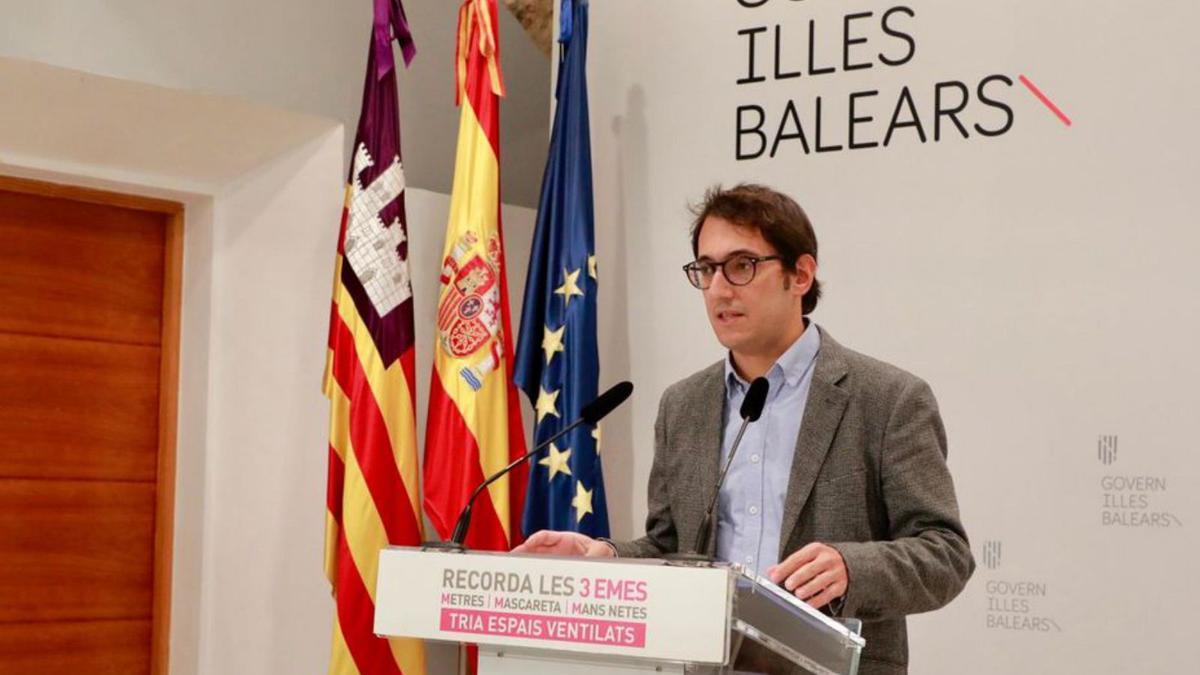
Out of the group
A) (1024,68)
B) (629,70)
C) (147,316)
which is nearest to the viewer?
(1024,68)

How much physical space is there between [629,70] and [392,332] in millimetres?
1058

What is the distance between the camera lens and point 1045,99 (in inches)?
141

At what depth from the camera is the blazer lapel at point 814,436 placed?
7.57ft

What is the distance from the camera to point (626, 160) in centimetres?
438

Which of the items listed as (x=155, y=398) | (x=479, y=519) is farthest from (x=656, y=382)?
(x=155, y=398)

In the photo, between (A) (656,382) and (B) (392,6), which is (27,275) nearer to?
(B) (392,6)

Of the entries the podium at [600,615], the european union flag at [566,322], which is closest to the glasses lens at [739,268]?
the podium at [600,615]

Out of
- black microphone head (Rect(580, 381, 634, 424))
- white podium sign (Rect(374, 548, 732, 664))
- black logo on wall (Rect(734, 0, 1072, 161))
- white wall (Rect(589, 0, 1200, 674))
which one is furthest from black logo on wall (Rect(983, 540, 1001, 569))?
white podium sign (Rect(374, 548, 732, 664))

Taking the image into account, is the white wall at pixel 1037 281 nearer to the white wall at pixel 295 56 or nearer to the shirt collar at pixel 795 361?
the white wall at pixel 295 56

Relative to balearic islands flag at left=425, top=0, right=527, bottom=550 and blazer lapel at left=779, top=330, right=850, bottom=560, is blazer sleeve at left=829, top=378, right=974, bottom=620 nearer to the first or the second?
blazer lapel at left=779, top=330, right=850, bottom=560

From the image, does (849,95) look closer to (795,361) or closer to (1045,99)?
(1045,99)

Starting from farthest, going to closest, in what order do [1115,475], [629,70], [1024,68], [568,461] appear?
1. [629,70]
2. [568,461]
3. [1024,68]
4. [1115,475]

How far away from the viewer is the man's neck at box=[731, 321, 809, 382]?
2.46 metres

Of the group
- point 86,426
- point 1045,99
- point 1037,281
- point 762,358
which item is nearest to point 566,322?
point 1037,281
